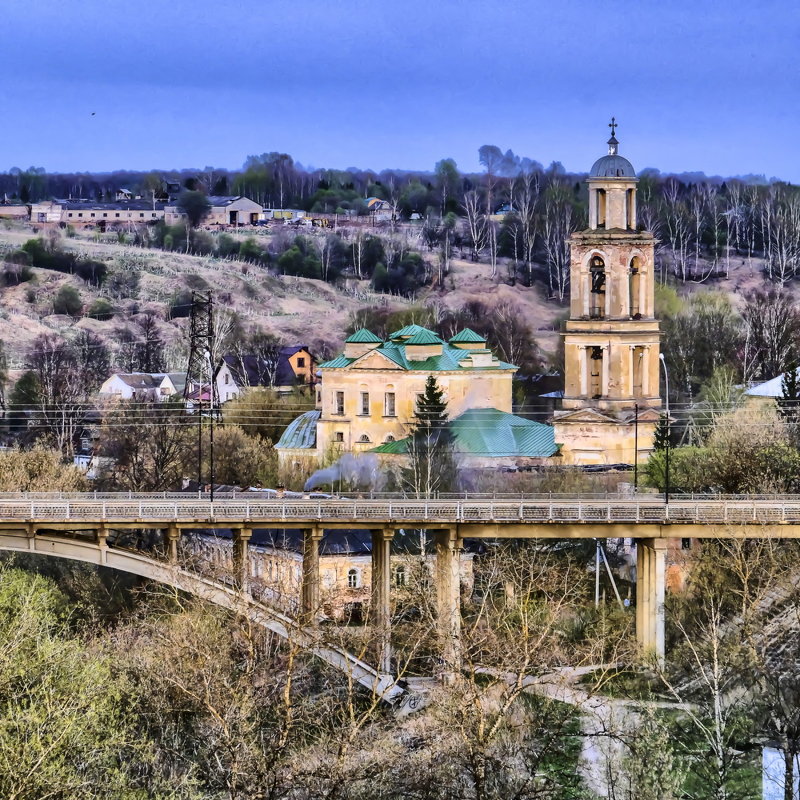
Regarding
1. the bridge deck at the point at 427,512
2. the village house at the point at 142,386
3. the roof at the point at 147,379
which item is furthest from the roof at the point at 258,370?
the bridge deck at the point at 427,512

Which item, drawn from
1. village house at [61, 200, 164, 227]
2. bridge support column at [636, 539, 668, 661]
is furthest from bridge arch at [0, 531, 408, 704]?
village house at [61, 200, 164, 227]

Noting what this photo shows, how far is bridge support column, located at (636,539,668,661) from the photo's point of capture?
69875mm

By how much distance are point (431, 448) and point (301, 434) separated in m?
8.81

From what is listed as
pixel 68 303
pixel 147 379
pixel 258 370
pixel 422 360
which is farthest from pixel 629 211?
pixel 68 303

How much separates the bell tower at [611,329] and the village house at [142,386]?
2608 centimetres

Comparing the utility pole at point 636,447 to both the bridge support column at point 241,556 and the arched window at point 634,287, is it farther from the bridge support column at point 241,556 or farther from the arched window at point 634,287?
the bridge support column at point 241,556

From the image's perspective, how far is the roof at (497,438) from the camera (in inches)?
3637

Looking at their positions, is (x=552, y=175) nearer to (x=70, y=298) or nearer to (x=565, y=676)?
(x=70, y=298)

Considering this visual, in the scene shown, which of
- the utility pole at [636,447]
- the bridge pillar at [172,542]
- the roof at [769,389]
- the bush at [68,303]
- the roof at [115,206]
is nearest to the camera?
the bridge pillar at [172,542]

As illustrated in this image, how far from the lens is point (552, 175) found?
7525 inches

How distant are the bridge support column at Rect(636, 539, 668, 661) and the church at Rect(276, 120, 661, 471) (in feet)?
58.5

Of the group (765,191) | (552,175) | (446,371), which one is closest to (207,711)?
(446,371)

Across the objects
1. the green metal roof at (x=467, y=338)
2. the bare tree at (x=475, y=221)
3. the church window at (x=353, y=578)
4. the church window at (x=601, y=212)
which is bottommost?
the church window at (x=353, y=578)

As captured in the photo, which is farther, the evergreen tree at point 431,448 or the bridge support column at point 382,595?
the evergreen tree at point 431,448
